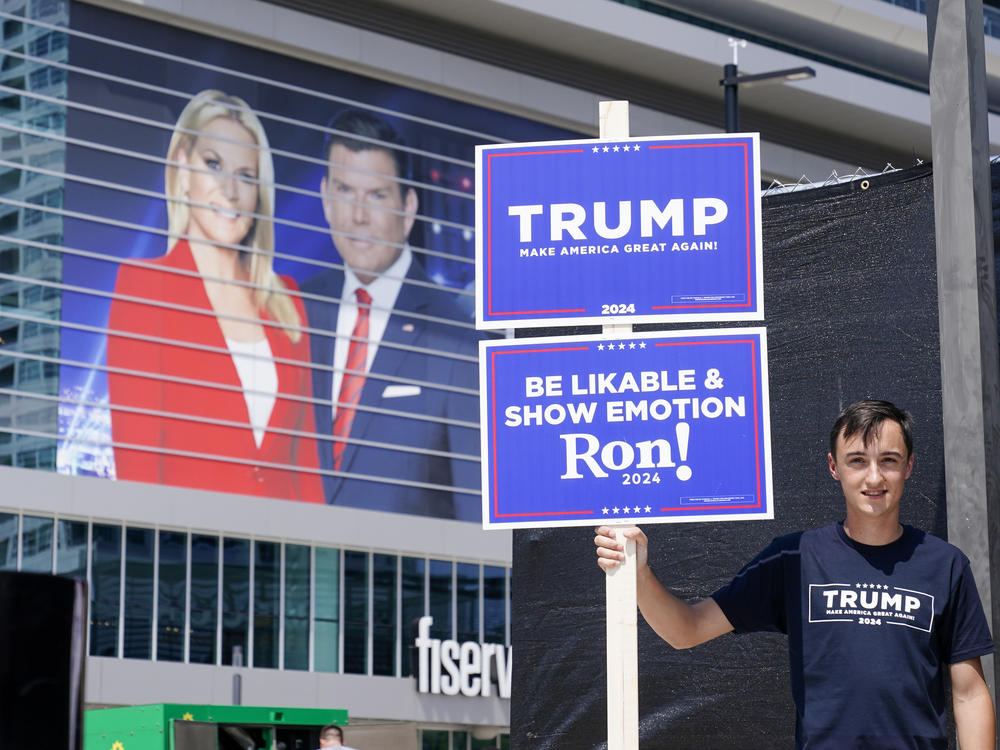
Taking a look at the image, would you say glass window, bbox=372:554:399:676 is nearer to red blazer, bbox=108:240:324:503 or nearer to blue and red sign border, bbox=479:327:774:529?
red blazer, bbox=108:240:324:503

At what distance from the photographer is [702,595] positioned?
23.2 feet

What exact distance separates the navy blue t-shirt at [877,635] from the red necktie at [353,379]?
37247mm

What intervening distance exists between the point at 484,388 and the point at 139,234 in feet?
114

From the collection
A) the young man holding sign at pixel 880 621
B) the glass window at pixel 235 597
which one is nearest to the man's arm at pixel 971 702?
the young man holding sign at pixel 880 621

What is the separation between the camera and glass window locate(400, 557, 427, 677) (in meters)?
41.4

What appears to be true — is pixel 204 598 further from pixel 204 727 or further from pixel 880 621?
pixel 880 621

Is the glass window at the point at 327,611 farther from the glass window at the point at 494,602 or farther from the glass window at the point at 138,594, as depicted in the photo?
the glass window at the point at 138,594

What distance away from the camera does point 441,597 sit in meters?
42.4

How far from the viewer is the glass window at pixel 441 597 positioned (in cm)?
4212

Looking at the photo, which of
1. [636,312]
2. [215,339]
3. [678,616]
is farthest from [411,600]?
[678,616]

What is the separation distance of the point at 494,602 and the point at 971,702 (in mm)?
39175

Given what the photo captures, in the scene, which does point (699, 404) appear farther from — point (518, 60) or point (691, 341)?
point (518, 60)

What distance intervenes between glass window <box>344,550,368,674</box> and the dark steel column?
35471 mm

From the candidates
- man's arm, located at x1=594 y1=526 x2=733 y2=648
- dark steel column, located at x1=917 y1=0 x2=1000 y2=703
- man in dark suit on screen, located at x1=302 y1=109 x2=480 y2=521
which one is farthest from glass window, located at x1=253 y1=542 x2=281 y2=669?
man's arm, located at x1=594 y1=526 x2=733 y2=648
